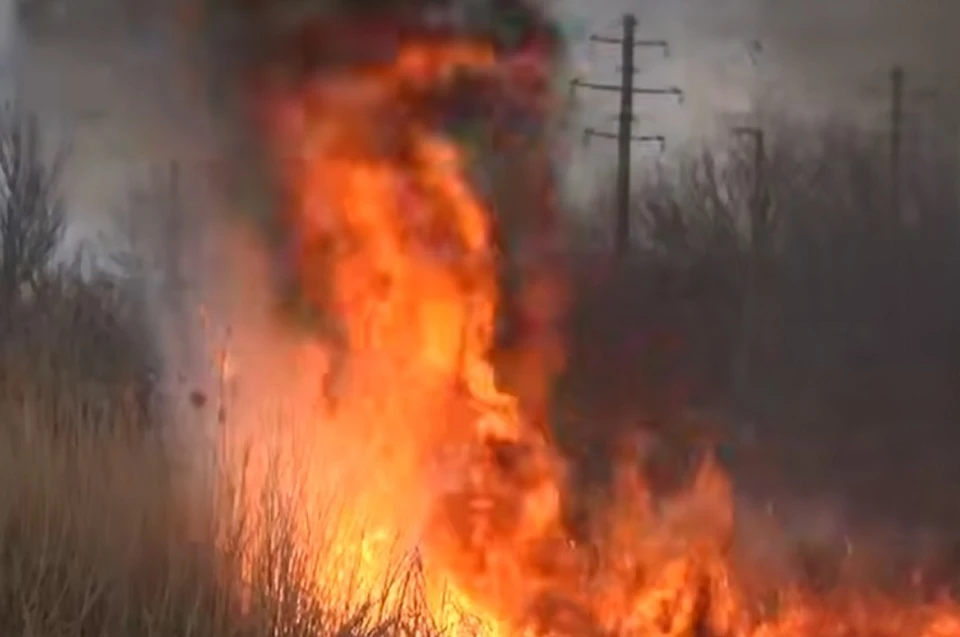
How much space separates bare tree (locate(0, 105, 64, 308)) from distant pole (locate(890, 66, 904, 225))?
5.99 m

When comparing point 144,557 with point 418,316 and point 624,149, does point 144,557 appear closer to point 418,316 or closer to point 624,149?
point 418,316

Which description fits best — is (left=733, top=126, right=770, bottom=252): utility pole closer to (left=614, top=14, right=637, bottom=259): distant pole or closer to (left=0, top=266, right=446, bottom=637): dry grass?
(left=614, top=14, right=637, bottom=259): distant pole

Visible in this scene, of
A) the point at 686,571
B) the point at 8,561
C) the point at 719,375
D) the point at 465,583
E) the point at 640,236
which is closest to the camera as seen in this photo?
the point at 8,561

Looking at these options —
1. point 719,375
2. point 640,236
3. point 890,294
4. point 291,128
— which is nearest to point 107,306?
point 291,128

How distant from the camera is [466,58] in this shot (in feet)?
30.0

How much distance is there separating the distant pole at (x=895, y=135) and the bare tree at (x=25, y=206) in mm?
5985

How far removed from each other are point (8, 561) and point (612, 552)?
393cm

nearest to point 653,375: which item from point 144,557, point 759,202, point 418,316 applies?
point 759,202

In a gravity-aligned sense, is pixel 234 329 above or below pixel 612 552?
above

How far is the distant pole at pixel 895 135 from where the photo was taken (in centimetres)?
1358

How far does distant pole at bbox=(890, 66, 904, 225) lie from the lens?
13581 mm

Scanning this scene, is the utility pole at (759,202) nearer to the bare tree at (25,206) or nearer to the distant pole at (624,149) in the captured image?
the distant pole at (624,149)

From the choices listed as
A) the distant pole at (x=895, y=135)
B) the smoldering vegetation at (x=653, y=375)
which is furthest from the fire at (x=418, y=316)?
the distant pole at (x=895, y=135)

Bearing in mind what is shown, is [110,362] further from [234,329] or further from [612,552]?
[612,552]
